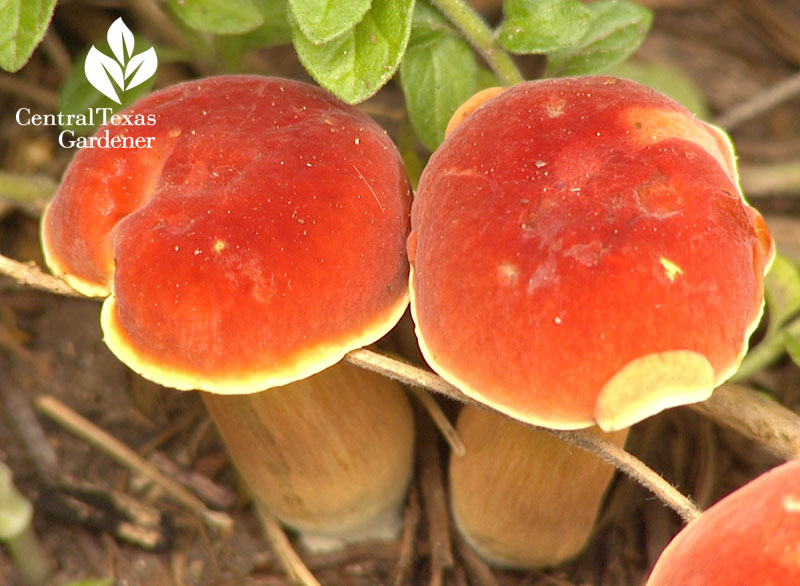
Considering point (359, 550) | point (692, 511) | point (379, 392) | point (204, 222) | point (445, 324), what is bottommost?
point (359, 550)

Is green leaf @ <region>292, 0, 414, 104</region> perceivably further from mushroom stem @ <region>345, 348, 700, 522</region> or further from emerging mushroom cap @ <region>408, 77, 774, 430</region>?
mushroom stem @ <region>345, 348, 700, 522</region>

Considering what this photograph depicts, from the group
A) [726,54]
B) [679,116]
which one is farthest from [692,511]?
[726,54]

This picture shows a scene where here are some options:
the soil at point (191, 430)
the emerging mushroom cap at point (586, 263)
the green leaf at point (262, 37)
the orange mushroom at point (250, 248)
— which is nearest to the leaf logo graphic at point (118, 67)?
the green leaf at point (262, 37)

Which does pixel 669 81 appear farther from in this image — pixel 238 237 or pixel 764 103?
pixel 238 237

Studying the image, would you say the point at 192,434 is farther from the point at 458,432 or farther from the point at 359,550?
the point at 458,432

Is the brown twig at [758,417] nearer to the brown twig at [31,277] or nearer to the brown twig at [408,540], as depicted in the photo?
the brown twig at [408,540]

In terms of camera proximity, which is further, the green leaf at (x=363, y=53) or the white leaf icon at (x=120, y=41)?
the white leaf icon at (x=120, y=41)

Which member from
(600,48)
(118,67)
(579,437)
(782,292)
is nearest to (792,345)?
(782,292)
